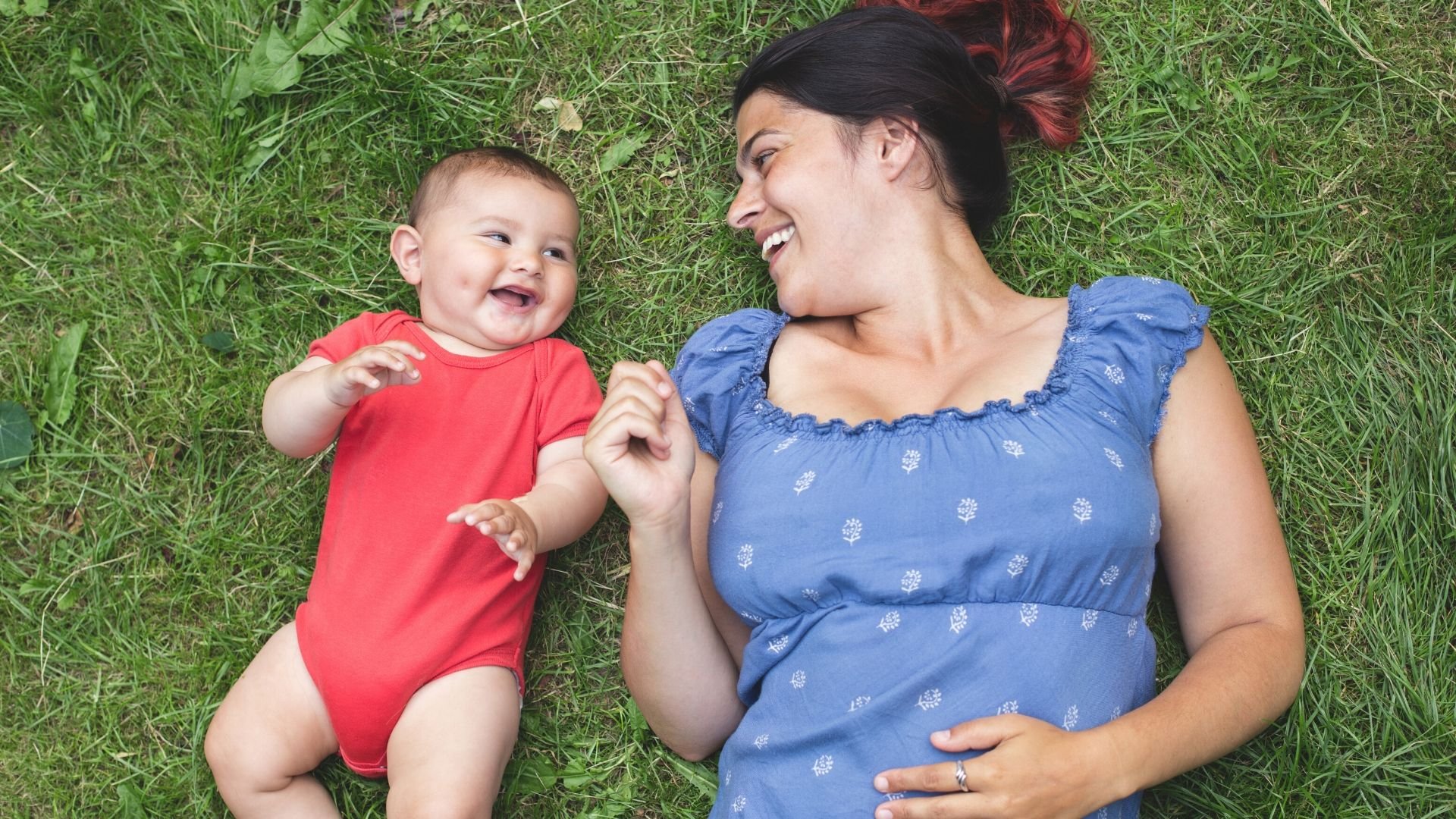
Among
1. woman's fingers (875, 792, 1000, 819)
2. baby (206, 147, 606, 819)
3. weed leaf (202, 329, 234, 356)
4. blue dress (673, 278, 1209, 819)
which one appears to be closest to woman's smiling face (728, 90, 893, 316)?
blue dress (673, 278, 1209, 819)

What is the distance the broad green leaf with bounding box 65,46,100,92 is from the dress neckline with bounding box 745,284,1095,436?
8.46 feet

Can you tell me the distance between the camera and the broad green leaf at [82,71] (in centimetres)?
377

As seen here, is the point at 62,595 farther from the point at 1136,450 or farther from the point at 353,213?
the point at 1136,450

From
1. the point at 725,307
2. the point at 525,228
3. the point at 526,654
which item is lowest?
the point at 526,654

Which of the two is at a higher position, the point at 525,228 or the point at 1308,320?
the point at 525,228

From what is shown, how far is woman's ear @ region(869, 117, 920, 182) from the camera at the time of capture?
2.92 m

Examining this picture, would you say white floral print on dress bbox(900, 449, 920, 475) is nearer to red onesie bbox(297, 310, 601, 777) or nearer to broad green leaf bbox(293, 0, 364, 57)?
red onesie bbox(297, 310, 601, 777)

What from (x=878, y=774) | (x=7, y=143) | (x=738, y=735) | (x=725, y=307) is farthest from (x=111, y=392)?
(x=878, y=774)

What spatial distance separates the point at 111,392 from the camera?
3.66m

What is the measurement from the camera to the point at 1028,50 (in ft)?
11.0

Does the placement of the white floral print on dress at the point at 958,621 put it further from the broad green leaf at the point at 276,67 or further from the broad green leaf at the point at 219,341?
the broad green leaf at the point at 276,67

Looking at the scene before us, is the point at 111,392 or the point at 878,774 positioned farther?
the point at 111,392

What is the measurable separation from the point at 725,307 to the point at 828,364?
75cm

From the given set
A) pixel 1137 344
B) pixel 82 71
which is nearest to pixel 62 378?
pixel 82 71
